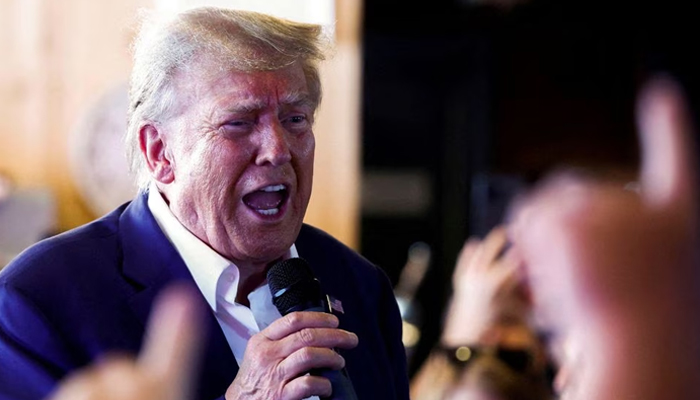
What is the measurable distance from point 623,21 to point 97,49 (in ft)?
9.11

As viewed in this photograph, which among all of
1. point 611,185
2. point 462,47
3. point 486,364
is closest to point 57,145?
point 462,47

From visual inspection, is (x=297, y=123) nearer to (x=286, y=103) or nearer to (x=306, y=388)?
(x=286, y=103)

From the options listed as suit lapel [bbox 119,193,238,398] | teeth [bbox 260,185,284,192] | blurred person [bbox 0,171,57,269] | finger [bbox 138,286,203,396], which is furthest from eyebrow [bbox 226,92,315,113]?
blurred person [bbox 0,171,57,269]

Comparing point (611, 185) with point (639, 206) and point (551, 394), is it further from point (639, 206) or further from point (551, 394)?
point (551, 394)

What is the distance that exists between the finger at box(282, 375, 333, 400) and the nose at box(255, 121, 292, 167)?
0.41 m

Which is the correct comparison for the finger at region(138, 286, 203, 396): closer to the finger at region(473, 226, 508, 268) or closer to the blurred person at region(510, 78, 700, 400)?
the blurred person at region(510, 78, 700, 400)

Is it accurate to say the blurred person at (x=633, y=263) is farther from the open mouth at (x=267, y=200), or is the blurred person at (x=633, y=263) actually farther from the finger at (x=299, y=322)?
the open mouth at (x=267, y=200)

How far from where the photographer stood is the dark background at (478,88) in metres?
5.41

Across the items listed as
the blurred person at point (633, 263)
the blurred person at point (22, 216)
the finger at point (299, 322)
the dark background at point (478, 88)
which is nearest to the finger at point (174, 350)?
the blurred person at point (633, 263)

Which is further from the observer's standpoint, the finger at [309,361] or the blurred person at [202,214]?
the blurred person at [202,214]

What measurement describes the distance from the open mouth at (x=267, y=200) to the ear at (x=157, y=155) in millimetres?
139

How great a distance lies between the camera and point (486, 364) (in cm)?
161

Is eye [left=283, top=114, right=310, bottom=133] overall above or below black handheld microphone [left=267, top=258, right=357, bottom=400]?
above

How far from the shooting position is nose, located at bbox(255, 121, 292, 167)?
162cm
